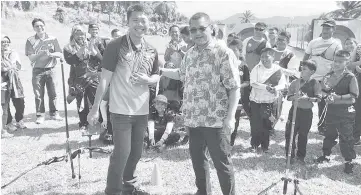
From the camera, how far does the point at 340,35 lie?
44.7 feet

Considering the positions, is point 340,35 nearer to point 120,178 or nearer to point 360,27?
point 360,27

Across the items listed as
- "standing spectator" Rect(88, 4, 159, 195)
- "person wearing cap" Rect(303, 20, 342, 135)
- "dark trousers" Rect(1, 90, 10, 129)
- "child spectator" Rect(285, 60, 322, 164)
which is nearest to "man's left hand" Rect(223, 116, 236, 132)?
"standing spectator" Rect(88, 4, 159, 195)

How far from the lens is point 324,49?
5969 mm

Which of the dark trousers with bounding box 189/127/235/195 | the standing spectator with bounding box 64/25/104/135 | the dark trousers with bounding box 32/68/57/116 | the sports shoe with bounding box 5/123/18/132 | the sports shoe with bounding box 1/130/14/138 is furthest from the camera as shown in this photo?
the dark trousers with bounding box 32/68/57/116

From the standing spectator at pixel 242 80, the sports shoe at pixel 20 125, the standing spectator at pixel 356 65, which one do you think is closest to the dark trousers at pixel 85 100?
the sports shoe at pixel 20 125

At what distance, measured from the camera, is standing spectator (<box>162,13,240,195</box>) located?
10.7ft

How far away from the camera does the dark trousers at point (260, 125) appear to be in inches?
213

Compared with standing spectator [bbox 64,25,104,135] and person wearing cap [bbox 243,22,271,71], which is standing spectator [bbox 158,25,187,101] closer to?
standing spectator [bbox 64,25,104,135]

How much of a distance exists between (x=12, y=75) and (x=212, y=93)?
4700 millimetres

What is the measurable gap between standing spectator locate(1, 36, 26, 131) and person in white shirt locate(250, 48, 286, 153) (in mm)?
4525

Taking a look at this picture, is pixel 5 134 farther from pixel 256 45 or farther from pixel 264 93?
pixel 256 45

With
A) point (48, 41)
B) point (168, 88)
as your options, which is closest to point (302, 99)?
point (168, 88)

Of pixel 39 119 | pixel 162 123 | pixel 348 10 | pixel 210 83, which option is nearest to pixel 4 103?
pixel 39 119

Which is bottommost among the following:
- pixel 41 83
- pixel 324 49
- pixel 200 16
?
pixel 41 83
